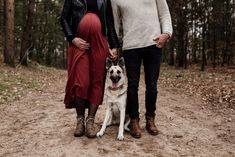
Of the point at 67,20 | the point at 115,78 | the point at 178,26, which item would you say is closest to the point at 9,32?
the point at 178,26

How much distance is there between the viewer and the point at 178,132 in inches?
231

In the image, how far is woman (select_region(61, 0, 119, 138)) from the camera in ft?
16.1

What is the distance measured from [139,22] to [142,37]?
0.21 metres

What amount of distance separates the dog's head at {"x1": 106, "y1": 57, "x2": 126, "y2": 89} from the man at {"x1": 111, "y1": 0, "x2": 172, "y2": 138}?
12 cm

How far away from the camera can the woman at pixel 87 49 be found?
4906mm

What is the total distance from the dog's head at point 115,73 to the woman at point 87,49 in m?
0.09

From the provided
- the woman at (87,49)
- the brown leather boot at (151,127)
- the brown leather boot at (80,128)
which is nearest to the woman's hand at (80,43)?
the woman at (87,49)


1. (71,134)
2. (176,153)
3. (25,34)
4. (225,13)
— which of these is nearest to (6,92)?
(71,134)

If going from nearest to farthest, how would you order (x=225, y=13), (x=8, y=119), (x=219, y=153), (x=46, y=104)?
(x=219, y=153) → (x=8, y=119) → (x=46, y=104) → (x=225, y=13)

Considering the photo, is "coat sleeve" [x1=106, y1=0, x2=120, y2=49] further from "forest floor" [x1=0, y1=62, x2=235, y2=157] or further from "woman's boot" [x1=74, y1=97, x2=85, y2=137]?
"forest floor" [x1=0, y1=62, x2=235, y2=157]

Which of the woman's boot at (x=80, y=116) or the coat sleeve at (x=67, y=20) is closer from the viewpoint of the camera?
the coat sleeve at (x=67, y=20)

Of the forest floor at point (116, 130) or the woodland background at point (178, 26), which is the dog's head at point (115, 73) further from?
the woodland background at point (178, 26)

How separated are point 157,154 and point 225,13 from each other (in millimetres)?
25081

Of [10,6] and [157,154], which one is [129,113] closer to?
[157,154]
